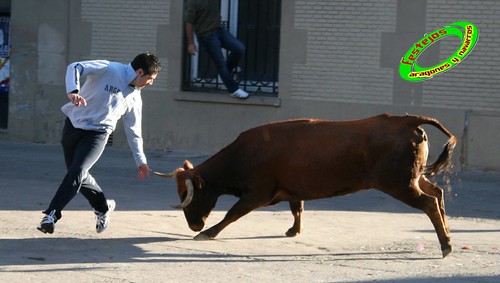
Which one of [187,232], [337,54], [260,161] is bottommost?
[187,232]

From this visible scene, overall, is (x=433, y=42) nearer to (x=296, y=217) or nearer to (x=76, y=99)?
(x=296, y=217)

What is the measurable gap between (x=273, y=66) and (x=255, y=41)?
0.49 m

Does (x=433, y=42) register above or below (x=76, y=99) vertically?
above

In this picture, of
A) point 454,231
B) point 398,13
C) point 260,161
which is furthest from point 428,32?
point 260,161

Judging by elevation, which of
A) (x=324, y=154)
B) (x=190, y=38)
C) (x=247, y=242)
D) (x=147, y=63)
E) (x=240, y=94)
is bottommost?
(x=247, y=242)

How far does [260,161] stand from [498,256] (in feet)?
7.15

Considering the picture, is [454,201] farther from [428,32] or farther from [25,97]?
[25,97]

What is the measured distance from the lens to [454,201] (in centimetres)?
1149

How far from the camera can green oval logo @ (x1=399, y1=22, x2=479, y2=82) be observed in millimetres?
13547

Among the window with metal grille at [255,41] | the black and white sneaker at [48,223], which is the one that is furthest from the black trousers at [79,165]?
the window with metal grille at [255,41]

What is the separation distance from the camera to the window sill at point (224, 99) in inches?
577

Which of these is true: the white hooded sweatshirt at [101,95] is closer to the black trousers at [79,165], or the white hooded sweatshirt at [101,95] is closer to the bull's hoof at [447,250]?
the black trousers at [79,165]

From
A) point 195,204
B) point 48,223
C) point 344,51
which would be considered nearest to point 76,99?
point 48,223

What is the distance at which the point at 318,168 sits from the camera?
8.39 meters
